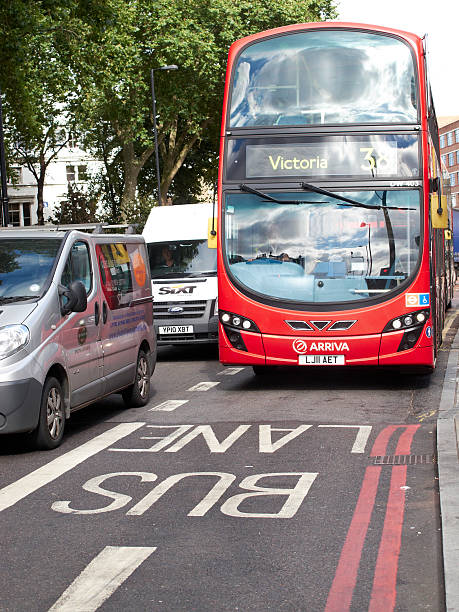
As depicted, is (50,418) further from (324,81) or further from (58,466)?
(324,81)

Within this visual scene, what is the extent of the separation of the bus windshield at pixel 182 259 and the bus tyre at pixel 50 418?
895cm

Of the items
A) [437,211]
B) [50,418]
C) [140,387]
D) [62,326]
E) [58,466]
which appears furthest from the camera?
[437,211]

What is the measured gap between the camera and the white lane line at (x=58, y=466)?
699cm

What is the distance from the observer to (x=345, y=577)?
500 centimetres

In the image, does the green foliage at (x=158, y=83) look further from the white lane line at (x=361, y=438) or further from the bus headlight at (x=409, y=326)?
the white lane line at (x=361, y=438)

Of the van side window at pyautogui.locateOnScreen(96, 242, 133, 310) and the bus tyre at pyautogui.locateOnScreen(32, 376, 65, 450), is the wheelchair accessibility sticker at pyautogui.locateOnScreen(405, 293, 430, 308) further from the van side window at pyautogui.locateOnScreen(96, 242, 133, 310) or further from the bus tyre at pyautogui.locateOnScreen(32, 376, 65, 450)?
the bus tyre at pyautogui.locateOnScreen(32, 376, 65, 450)

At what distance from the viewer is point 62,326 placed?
9.05 meters

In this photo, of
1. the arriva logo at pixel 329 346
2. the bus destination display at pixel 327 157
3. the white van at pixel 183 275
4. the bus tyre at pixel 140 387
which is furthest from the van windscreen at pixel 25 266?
the white van at pixel 183 275

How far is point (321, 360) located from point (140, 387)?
2.20 m

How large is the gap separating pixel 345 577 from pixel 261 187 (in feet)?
26.6

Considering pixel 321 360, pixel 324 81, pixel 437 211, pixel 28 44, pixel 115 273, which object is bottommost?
pixel 321 360

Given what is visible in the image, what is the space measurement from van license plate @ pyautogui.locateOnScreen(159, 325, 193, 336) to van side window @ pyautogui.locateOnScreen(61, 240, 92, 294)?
717 cm

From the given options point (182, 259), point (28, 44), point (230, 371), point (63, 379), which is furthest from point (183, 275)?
point (28, 44)

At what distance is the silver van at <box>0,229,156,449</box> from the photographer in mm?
8320
